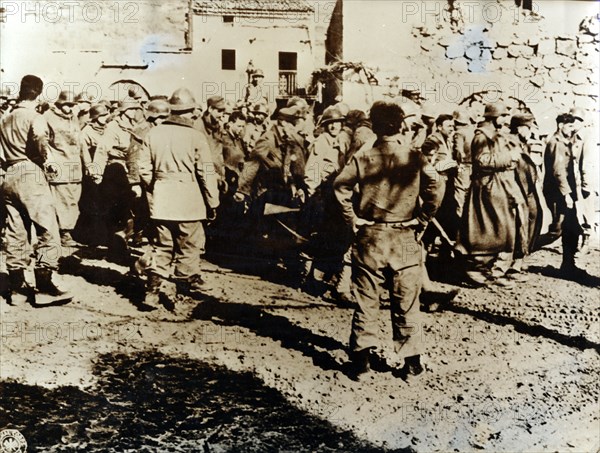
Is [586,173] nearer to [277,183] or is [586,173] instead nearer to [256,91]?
[277,183]

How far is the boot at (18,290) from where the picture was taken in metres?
4.00

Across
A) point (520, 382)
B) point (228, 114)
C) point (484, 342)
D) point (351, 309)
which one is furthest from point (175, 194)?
point (520, 382)

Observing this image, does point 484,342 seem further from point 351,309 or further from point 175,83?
point 175,83

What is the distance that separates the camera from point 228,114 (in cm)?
394

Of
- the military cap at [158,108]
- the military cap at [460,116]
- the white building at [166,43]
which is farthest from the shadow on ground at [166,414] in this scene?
the military cap at [460,116]

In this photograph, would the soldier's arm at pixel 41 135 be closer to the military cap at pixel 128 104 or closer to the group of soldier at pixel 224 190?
the group of soldier at pixel 224 190

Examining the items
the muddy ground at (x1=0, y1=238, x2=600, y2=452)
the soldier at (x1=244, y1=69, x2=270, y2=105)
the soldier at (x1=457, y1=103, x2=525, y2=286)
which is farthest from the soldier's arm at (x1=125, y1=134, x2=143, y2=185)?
the soldier at (x1=457, y1=103, x2=525, y2=286)

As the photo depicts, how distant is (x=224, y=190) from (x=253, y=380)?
1366 millimetres

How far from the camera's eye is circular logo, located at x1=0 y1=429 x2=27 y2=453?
3811mm

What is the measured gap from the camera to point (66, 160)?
404 centimetres

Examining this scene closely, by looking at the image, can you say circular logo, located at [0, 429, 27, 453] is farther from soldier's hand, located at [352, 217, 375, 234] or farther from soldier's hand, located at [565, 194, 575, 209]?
soldier's hand, located at [565, 194, 575, 209]

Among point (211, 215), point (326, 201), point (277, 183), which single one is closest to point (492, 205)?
point (326, 201)

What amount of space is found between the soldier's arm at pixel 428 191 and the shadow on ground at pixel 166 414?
1612 millimetres

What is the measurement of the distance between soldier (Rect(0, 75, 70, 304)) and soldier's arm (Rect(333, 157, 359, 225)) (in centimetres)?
206
